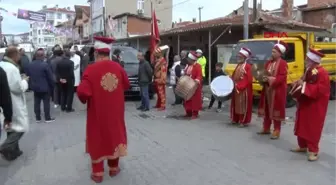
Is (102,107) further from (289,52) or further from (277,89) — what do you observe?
(289,52)

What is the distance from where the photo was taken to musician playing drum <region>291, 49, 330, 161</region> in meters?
6.03

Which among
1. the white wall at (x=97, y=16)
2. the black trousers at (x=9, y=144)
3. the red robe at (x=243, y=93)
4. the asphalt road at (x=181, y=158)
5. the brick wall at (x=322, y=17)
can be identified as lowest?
the asphalt road at (x=181, y=158)

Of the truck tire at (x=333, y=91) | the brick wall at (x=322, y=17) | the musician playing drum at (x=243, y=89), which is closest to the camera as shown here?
the musician playing drum at (x=243, y=89)

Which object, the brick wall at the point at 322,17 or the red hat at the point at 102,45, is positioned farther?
the brick wall at the point at 322,17

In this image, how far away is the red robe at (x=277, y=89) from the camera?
7.36m

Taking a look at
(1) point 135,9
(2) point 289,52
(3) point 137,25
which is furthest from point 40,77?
(1) point 135,9

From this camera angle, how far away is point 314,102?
241 inches

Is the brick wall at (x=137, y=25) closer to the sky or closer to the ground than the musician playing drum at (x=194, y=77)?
closer to the sky

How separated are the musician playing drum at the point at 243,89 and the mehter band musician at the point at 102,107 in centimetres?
399

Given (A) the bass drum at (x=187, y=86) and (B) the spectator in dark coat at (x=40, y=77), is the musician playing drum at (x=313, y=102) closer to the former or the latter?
(A) the bass drum at (x=187, y=86)

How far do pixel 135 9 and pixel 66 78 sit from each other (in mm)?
41179

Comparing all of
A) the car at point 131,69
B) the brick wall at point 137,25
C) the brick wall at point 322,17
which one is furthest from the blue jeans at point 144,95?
the brick wall at point 137,25

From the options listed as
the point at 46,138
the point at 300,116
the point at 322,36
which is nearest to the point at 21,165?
the point at 46,138

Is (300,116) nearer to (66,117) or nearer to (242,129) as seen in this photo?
(242,129)
